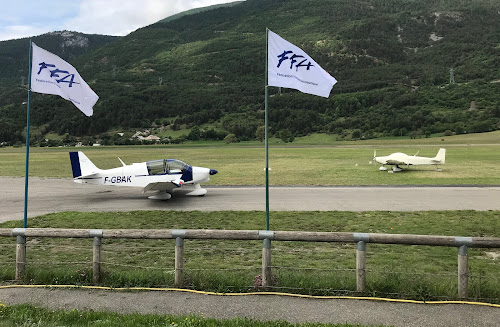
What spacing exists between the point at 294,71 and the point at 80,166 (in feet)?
50.5

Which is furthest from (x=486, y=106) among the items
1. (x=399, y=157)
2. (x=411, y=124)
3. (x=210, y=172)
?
(x=210, y=172)

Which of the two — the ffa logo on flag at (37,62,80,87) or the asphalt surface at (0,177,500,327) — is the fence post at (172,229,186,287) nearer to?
the asphalt surface at (0,177,500,327)

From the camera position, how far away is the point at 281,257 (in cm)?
1017

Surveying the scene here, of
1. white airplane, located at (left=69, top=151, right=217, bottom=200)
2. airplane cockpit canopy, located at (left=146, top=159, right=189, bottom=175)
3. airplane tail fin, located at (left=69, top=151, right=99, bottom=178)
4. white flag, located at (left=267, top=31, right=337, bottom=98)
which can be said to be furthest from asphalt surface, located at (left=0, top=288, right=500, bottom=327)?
airplane tail fin, located at (left=69, top=151, right=99, bottom=178)

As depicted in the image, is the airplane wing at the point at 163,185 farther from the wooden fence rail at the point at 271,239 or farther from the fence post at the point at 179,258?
the fence post at the point at 179,258

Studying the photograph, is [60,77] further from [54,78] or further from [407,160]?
[407,160]

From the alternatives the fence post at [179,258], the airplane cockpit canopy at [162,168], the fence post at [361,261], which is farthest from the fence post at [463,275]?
the airplane cockpit canopy at [162,168]

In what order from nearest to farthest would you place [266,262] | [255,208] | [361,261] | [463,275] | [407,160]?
1. [463,275]
2. [361,261]
3. [266,262]
4. [255,208]
5. [407,160]

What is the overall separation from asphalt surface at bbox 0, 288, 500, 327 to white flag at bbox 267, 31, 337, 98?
595cm

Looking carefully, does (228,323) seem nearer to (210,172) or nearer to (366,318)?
(366,318)

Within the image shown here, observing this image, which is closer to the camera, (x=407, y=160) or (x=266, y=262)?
(x=266, y=262)

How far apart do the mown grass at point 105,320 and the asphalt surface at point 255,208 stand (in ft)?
1.01

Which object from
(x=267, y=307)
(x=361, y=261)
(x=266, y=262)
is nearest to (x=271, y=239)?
(x=266, y=262)

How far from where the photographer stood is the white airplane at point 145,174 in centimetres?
2102
